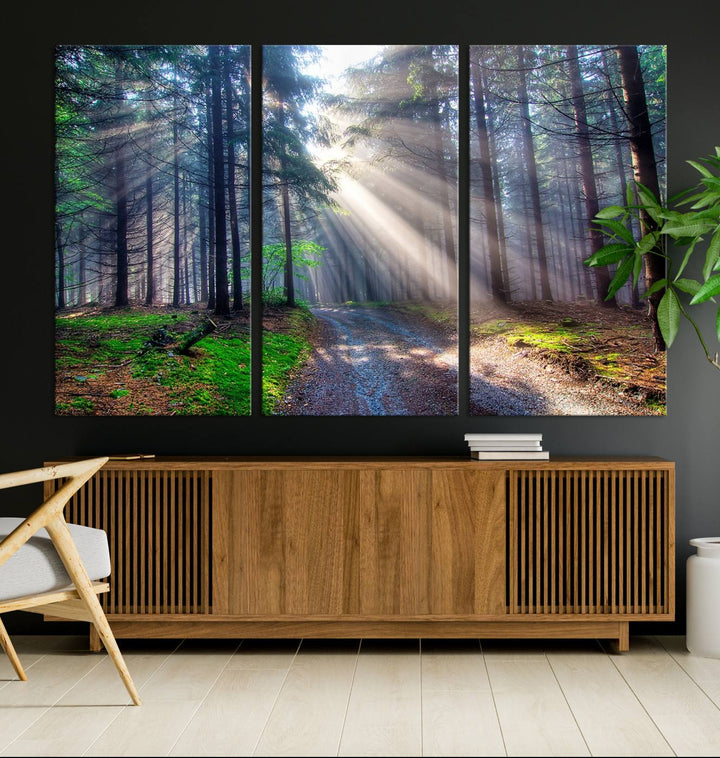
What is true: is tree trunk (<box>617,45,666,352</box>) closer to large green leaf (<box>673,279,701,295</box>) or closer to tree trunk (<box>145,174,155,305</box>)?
large green leaf (<box>673,279,701,295</box>)

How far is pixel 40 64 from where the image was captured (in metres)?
3.85

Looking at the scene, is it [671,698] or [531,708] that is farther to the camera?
[671,698]

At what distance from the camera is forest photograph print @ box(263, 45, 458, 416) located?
3.80 meters

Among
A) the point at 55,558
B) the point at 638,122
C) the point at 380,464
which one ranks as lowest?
the point at 55,558

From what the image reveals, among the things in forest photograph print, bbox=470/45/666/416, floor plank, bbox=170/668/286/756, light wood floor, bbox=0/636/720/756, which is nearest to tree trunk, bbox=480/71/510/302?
forest photograph print, bbox=470/45/666/416

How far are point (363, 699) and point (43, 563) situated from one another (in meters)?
1.13

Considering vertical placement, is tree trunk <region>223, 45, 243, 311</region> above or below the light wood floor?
above

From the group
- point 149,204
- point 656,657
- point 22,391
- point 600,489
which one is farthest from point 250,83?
point 656,657

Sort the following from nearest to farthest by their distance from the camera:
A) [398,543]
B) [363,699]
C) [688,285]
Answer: [363,699]
[398,543]
[688,285]

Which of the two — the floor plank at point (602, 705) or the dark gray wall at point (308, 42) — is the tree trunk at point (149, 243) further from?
the floor plank at point (602, 705)

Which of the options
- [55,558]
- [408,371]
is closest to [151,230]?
[408,371]

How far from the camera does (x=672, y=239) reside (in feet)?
12.4

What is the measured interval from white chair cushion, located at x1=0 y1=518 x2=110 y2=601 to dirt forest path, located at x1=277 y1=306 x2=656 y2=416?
1222 mm

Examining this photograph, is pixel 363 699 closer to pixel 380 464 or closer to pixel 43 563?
pixel 380 464
